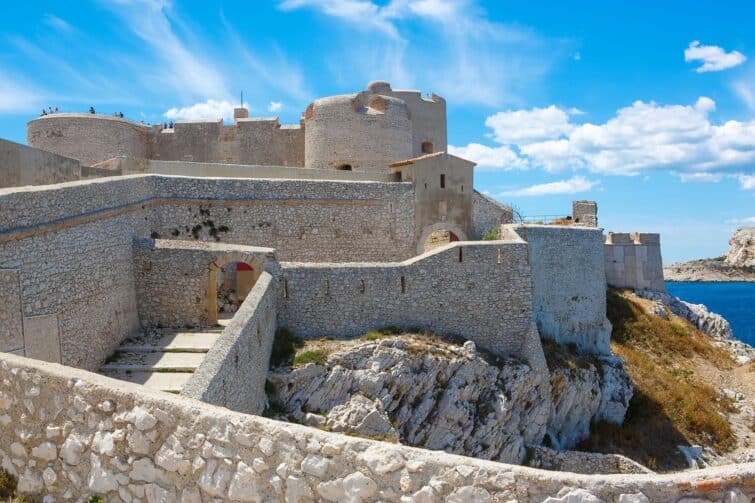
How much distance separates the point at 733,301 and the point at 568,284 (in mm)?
86834

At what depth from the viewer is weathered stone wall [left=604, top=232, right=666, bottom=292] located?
2945 cm

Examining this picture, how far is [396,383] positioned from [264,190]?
6864 millimetres

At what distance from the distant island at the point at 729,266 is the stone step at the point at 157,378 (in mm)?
133137

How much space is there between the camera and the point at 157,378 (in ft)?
34.6

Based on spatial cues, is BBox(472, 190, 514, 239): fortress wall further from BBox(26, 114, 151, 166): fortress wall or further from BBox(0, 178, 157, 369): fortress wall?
BBox(26, 114, 151, 166): fortress wall

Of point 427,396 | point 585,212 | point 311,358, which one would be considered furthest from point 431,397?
point 585,212

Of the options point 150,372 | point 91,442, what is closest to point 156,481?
point 91,442

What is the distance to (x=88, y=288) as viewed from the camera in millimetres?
11148

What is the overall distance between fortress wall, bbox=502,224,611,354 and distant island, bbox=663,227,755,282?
118899 mm

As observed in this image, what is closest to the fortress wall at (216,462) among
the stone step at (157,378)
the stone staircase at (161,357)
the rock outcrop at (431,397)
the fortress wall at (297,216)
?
the stone staircase at (161,357)

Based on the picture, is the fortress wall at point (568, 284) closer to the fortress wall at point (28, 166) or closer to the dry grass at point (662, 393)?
the dry grass at point (662, 393)

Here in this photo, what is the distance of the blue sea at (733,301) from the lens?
216 feet

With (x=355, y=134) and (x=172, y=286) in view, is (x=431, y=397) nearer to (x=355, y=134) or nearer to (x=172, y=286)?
(x=172, y=286)

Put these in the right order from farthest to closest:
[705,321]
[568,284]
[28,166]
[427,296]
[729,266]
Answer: [729,266], [705,321], [568,284], [427,296], [28,166]
